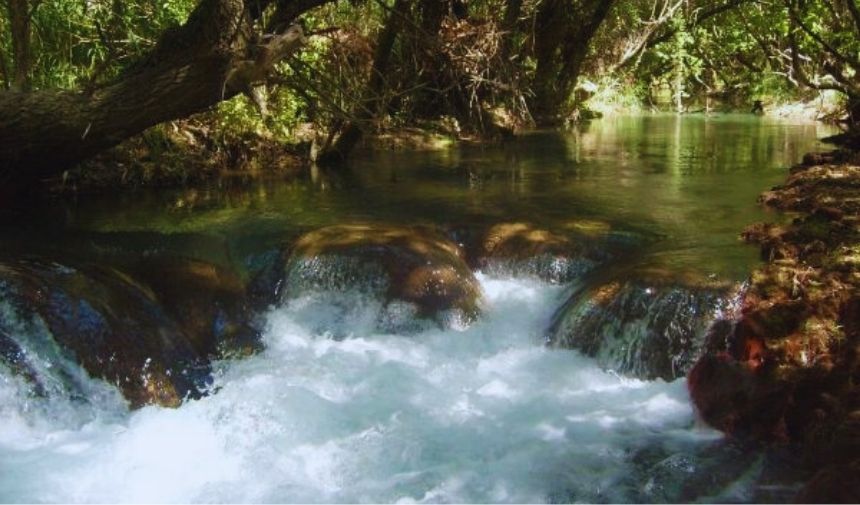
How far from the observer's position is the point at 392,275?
6312 mm

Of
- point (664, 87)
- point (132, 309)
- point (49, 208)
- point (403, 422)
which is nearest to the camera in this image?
point (403, 422)

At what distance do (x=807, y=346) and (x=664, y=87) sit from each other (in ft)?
101

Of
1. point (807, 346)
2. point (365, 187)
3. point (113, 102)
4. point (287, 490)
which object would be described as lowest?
point (287, 490)

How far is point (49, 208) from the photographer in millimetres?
8477

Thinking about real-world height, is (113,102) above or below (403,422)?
above

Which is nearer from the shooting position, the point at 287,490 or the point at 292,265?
the point at 287,490

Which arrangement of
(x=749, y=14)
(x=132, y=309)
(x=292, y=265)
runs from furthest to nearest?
1. (x=749, y=14)
2. (x=292, y=265)
3. (x=132, y=309)

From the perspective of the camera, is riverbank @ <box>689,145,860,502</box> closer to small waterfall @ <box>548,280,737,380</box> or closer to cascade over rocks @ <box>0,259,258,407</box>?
small waterfall @ <box>548,280,737,380</box>

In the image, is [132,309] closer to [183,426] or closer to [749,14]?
[183,426]

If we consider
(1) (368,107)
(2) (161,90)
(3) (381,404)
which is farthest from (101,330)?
(1) (368,107)

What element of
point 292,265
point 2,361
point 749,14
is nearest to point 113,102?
point 292,265

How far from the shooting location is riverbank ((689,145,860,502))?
12.6 ft

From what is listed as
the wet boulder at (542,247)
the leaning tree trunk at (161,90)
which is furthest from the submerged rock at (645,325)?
the leaning tree trunk at (161,90)

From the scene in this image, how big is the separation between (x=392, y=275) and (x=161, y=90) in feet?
8.19
